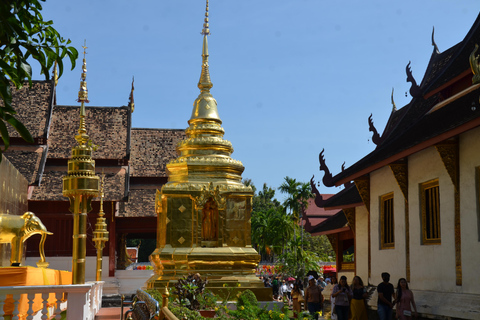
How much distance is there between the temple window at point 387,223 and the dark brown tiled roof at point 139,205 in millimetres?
15661

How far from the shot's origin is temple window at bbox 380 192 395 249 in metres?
12.8

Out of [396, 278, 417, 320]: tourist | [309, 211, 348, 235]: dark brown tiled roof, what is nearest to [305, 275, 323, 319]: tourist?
[309, 211, 348, 235]: dark brown tiled roof

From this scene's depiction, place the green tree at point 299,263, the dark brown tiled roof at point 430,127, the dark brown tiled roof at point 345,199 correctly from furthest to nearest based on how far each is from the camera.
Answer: the green tree at point 299,263
the dark brown tiled roof at point 345,199
the dark brown tiled roof at point 430,127

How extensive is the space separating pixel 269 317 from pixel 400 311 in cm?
296

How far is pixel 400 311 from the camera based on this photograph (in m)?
10.4

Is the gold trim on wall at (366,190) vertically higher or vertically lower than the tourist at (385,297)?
higher

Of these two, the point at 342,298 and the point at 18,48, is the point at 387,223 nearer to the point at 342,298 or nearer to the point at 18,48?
the point at 342,298

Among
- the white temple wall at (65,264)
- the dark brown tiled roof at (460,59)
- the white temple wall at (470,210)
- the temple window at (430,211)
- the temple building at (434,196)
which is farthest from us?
the white temple wall at (65,264)

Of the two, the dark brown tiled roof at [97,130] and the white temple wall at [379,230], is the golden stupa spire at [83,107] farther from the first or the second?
the dark brown tiled roof at [97,130]

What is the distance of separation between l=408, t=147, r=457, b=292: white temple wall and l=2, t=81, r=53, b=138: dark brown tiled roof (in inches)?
740

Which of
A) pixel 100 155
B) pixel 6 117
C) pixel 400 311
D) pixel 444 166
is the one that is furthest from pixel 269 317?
pixel 100 155

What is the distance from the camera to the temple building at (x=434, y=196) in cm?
929

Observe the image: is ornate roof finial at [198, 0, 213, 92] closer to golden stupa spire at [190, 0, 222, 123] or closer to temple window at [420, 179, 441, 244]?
golden stupa spire at [190, 0, 222, 123]

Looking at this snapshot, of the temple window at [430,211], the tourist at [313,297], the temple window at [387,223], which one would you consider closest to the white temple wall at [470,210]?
the temple window at [430,211]
